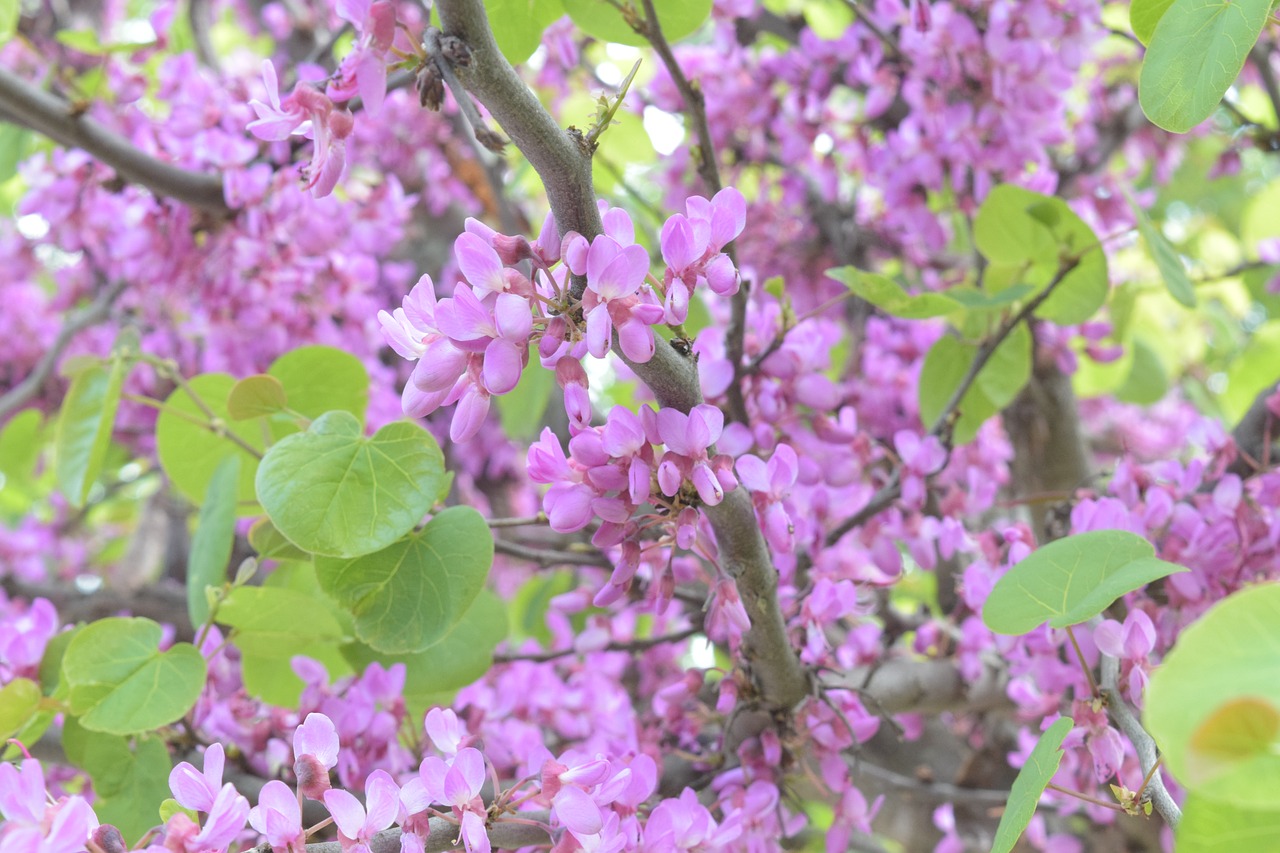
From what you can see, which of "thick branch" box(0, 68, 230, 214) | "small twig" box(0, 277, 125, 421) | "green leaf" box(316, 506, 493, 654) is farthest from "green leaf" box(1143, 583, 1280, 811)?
"small twig" box(0, 277, 125, 421)

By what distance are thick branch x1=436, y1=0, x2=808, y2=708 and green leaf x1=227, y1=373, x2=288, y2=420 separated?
0.50 m

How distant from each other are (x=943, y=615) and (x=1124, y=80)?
1.61 metres

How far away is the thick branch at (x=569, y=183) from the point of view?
0.66 metres

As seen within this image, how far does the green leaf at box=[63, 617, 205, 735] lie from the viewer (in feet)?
3.09

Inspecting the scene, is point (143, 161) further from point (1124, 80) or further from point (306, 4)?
point (1124, 80)

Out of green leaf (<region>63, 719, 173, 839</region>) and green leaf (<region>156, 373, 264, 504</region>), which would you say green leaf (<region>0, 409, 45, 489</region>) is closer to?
green leaf (<region>156, 373, 264, 504</region>)

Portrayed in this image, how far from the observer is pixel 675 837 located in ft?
2.94

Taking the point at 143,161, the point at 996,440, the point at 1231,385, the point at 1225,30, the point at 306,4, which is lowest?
the point at 996,440

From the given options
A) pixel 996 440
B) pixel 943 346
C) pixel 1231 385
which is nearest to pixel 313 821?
pixel 943 346

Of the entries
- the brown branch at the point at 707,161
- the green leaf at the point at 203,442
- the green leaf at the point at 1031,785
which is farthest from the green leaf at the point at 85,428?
the green leaf at the point at 1031,785

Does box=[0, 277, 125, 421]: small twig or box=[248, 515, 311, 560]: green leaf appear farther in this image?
box=[0, 277, 125, 421]: small twig

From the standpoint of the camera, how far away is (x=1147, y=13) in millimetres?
905

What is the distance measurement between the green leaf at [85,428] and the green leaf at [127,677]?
43 centimetres

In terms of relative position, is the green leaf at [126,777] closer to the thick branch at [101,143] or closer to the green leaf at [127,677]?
the green leaf at [127,677]
